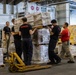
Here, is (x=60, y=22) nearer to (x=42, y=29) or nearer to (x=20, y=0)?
(x=20, y=0)

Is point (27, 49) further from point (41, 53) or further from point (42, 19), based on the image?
point (42, 19)

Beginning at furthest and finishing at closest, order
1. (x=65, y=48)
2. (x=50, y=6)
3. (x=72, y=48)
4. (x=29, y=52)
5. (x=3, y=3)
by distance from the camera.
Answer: (x=50, y=6) → (x=3, y=3) → (x=72, y=48) → (x=65, y=48) → (x=29, y=52)

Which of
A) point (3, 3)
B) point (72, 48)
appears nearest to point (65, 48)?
point (72, 48)

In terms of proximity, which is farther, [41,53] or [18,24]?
[18,24]

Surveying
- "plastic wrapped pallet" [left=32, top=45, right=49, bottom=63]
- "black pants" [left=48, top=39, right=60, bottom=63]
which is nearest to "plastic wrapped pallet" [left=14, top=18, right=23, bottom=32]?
"plastic wrapped pallet" [left=32, top=45, right=49, bottom=63]

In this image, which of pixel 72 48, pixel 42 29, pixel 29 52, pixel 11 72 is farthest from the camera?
pixel 72 48

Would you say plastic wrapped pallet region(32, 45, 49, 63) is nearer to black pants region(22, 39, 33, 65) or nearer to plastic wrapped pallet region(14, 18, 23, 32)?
black pants region(22, 39, 33, 65)

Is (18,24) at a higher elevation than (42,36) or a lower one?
higher

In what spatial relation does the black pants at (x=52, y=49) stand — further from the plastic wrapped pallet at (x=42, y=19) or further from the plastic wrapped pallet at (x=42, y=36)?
the plastic wrapped pallet at (x=42, y=19)

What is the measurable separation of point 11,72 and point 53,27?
2.46 m

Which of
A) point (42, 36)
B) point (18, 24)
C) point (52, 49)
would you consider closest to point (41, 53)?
point (52, 49)

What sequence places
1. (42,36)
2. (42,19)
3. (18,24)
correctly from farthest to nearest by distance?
(18,24)
(42,36)
(42,19)

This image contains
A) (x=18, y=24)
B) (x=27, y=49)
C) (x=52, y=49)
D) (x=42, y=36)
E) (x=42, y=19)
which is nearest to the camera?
(x=27, y=49)

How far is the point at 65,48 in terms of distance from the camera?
978 cm
